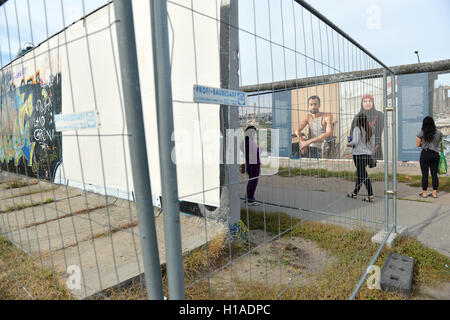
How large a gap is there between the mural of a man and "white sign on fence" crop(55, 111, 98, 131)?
4.85ft

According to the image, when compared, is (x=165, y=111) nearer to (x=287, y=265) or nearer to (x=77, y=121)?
(x=77, y=121)

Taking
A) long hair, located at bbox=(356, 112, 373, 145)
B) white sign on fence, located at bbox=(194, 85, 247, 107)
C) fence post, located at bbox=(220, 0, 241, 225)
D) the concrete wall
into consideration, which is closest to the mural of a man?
fence post, located at bbox=(220, 0, 241, 225)

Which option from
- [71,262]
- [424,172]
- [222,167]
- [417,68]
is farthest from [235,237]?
[417,68]

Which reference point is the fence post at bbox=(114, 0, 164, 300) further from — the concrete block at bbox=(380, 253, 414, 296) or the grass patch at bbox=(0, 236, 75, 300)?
the concrete block at bbox=(380, 253, 414, 296)

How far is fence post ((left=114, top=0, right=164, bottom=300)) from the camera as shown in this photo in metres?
0.94

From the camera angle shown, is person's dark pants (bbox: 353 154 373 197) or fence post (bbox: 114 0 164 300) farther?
person's dark pants (bbox: 353 154 373 197)

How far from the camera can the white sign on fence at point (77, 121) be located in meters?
1.05

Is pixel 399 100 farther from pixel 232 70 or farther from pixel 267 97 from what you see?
pixel 267 97

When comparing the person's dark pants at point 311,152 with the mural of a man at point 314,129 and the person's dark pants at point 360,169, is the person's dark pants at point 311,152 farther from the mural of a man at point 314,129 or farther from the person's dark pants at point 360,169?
the person's dark pants at point 360,169

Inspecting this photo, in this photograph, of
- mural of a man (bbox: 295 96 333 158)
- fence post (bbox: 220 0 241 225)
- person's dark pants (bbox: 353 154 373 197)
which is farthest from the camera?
person's dark pants (bbox: 353 154 373 197)

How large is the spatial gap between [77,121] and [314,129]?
183cm

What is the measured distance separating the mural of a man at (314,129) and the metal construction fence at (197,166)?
2 centimetres

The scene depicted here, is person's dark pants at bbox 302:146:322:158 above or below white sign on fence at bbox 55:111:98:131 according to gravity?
below
